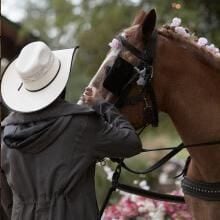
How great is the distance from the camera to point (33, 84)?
3.33 meters

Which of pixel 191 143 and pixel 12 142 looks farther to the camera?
pixel 191 143

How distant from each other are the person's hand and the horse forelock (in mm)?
492

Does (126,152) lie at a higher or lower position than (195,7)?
higher

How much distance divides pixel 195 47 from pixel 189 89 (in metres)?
0.24

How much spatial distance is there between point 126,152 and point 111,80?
1.62ft

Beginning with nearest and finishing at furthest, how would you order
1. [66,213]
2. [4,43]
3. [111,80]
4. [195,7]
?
[66,213]
[111,80]
[4,43]
[195,7]

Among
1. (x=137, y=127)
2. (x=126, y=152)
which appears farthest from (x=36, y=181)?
(x=137, y=127)

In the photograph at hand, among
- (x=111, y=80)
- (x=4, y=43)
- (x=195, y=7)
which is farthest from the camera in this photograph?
(x=195, y=7)

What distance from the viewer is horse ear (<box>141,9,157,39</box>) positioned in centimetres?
357

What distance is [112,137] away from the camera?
128 inches

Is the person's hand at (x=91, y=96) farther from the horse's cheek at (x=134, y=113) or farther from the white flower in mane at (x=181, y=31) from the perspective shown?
the white flower in mane at (x=181, y=31)

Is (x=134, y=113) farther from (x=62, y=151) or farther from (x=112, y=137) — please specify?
(x=62, y=151)

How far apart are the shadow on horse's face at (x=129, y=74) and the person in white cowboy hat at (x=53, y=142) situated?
270 mm

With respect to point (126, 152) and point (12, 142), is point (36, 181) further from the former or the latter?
point (126, 152)
